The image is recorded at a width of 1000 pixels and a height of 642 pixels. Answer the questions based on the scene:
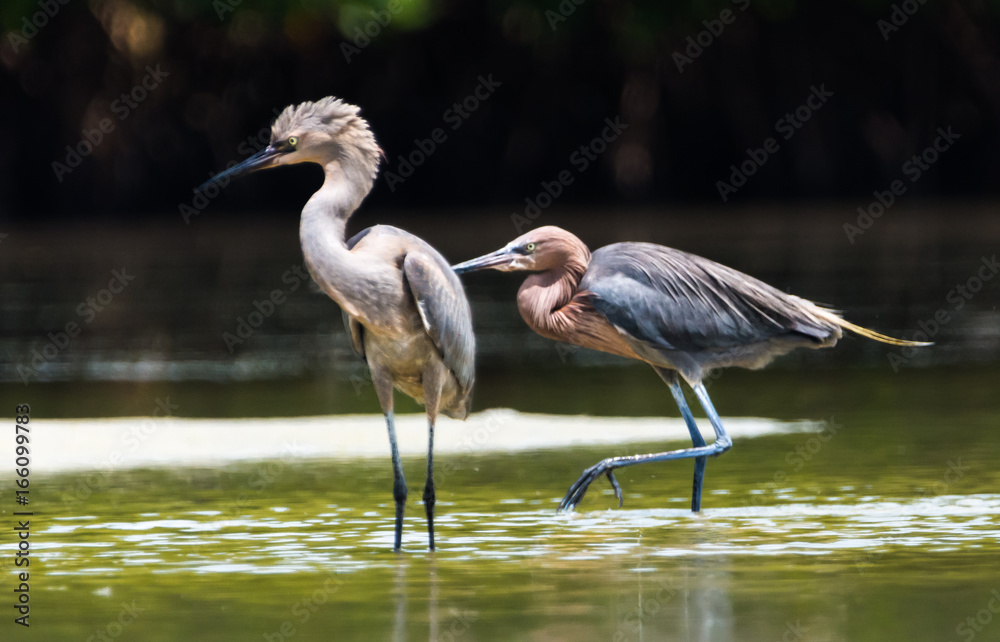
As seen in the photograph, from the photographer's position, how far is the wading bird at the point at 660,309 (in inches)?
309

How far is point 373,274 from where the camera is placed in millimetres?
6715

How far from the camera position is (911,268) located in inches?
814

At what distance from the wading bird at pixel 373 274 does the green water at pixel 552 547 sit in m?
0.62

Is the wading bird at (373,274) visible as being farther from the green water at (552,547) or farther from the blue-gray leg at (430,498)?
the green water at (552,547)

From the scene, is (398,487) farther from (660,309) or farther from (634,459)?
(660,309)

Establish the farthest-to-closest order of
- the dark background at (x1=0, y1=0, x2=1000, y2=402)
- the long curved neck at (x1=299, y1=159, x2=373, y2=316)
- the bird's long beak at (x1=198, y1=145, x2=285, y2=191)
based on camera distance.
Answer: the dark background at (x1=0, y1=0, x2=1000, y2=402)
the bird's long beak at (x1=198, y1=145, x2=285, y2=191)
the long curved neck at (x1=299, y1=159, x2=373, y2=316)

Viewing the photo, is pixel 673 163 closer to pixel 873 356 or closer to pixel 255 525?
pixel 873 356

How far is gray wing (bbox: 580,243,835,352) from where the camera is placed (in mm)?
7848

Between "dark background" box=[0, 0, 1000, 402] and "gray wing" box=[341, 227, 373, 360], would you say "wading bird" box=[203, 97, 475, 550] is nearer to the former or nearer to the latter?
"gray wing" box=[341, 227, 373, 360]

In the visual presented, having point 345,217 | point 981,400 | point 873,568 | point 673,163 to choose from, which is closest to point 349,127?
point 345,217

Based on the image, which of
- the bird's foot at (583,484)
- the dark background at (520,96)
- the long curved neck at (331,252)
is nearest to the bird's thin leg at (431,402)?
the long curved neck at (331,252)

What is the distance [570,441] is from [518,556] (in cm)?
307

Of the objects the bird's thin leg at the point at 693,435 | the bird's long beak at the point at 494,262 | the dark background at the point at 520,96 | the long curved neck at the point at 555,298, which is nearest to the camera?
the bird's thin leg at the point at 693,435

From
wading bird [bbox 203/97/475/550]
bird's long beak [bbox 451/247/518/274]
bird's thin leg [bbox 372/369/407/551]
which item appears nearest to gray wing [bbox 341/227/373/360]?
wading bird [bbox 203/97/475/550]
